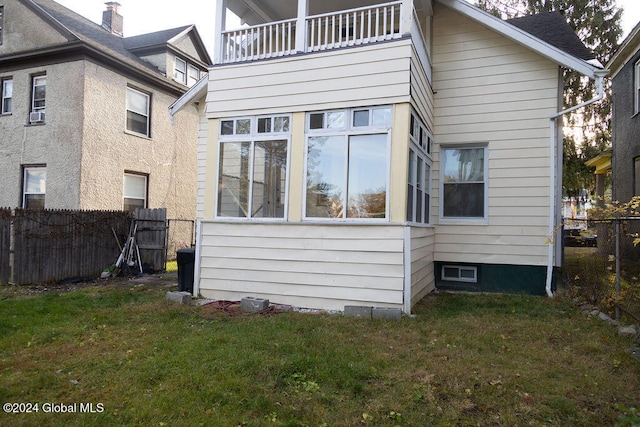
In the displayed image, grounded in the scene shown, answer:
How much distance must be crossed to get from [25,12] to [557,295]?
1564 centimetres

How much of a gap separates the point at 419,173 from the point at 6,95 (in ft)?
42.4

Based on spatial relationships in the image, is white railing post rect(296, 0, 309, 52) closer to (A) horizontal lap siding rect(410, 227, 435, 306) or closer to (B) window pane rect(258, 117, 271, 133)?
(B) window pane rect(258, 117, 271, 133)

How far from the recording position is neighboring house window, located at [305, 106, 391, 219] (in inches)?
237

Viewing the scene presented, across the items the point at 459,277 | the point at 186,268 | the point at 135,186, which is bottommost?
the point at 459,277

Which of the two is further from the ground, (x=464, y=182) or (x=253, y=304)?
(x=464, y=182)

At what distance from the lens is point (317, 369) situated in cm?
375

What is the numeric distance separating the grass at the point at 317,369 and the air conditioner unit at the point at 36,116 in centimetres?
804

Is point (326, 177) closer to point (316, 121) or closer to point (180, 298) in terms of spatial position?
A: point (316, 121)

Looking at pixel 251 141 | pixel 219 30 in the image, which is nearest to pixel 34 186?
pixel 219 30

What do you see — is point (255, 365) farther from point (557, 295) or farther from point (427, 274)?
point (557, 295)

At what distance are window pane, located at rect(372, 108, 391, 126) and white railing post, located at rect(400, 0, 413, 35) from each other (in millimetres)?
1146

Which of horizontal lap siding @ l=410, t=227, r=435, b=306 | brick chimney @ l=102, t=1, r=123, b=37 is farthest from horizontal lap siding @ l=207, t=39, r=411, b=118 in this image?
brick chimney @ l=102, t=1, r=123, b=37

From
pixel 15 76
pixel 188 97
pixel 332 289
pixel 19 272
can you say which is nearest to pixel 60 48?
pixel 15 76

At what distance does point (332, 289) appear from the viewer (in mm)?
6086
